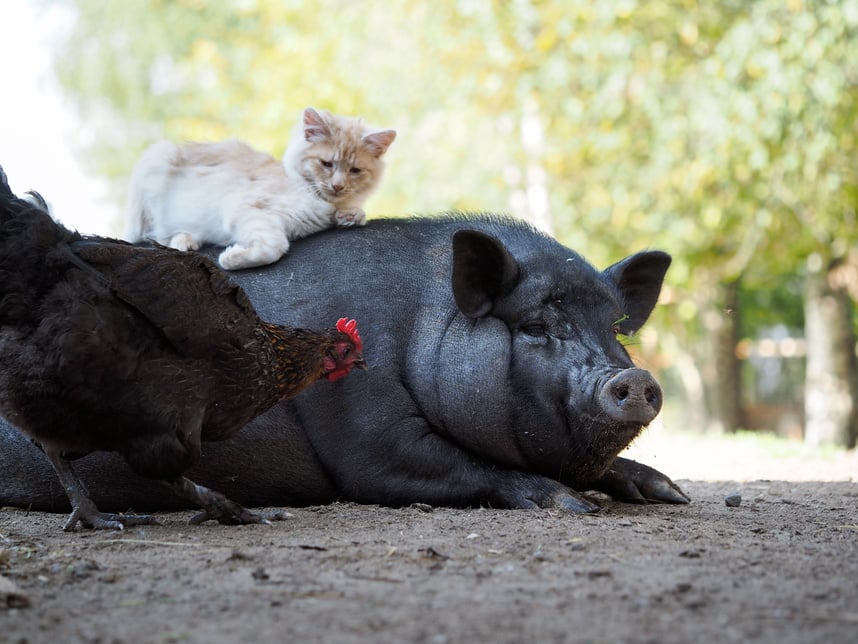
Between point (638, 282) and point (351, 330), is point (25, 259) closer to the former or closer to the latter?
point (351, 330)

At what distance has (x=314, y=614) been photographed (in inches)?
127

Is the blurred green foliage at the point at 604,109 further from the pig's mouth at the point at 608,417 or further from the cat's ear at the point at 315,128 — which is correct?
the pig's mouth at the point at 608,417

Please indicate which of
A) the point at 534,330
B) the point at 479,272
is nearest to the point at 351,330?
the point at 479,272

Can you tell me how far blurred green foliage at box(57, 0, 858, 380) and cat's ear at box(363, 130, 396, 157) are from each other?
536 cm

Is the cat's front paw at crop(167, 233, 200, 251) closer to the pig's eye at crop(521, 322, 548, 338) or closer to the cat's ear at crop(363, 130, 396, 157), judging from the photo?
the cat's ear at crop(363, 130, 396, 157)

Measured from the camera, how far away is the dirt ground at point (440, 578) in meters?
3.06

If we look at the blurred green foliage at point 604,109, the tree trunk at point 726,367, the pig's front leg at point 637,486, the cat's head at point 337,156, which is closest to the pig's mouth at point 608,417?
the pig's front leg at point 637,486

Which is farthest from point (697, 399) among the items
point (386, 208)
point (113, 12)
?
point (113, 12)

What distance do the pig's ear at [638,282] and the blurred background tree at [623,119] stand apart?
178 inches

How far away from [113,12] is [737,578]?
22.3 m

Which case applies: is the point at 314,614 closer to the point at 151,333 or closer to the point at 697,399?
the point at 151,333

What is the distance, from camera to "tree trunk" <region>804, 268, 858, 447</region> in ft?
48.9

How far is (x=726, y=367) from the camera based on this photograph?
19.8 meters

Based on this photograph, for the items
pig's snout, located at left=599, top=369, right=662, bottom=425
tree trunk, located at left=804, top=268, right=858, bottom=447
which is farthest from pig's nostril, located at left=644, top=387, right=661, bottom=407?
tree trunk, located at left=804, top=268, right=858, bottom=447
